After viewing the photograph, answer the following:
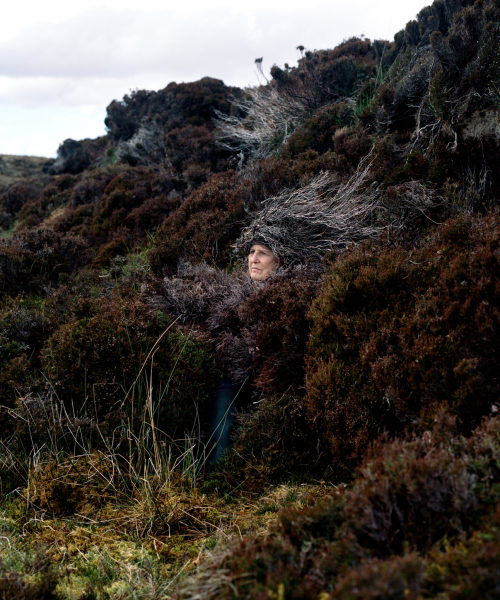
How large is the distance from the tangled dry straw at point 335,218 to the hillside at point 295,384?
0.03m

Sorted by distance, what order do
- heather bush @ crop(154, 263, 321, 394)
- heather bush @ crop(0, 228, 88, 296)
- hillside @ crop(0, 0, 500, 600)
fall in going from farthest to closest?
heather bush @ crop(0, 228, 88, 296) < heather bush @ crop(154, 263, 321, 394) < hillside @ crop(0, 0, 500, 600)

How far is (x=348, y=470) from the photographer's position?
357cm

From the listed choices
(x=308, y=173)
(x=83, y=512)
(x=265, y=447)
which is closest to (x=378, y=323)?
(x=265, y=447)

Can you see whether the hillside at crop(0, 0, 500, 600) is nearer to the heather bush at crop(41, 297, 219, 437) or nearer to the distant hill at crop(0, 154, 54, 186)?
the heather bush at crop(41, 297, 219, 437)

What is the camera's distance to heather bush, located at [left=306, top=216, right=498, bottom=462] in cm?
322

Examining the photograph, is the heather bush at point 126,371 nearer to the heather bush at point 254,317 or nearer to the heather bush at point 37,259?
A: the heather bush at point 254,317

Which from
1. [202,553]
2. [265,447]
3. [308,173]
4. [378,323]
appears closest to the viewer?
[202,553]

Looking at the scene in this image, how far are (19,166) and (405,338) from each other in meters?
32.4

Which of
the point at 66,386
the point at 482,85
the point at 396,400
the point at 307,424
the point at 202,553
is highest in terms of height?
the point at 482,85

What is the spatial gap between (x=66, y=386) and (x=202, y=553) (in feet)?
7.19

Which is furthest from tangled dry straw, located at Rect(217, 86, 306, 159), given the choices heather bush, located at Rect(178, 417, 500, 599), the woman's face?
heather bush, located at Rect(178, 417, 500, 599)

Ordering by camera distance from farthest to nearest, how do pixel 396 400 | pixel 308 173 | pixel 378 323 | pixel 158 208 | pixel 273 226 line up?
pixel 158 208 → pixel 308 173 → pixel 273 226 → pixel 378 323 → pixel 396 400

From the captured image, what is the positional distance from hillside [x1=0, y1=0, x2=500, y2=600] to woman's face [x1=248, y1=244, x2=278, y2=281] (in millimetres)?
118

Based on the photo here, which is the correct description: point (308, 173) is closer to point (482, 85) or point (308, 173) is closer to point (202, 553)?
point (482, 85)
